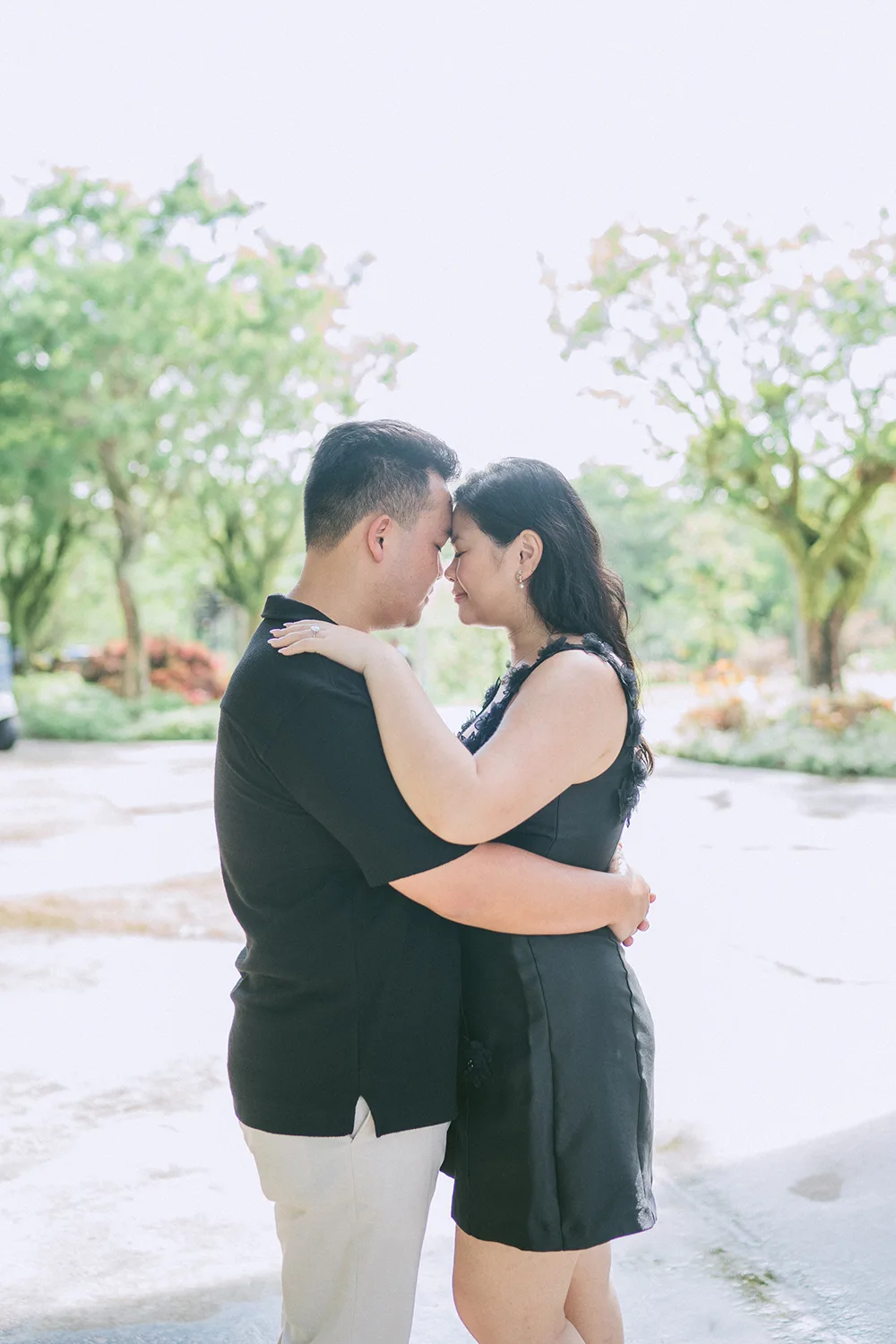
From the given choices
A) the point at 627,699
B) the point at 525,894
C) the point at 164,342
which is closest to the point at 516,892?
the point at 525,894

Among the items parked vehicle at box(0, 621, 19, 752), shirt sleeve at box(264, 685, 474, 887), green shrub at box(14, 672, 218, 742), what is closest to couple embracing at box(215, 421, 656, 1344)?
shirt sleeve at box(264, 685, 474, 887)

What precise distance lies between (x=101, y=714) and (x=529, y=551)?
21994 millimetres

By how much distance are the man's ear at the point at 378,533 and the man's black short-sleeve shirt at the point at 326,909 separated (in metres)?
0.22

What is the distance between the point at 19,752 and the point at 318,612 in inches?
738

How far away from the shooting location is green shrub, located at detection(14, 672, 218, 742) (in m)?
22.4

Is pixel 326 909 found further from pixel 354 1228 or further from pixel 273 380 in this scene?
pixel 273 380

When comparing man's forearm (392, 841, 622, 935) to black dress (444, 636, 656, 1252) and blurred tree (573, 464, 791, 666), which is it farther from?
blurred tree (573, 464, 791, 666)

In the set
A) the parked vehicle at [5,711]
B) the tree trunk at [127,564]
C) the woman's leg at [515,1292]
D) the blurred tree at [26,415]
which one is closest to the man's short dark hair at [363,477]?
the woman's leg at [515,1292]

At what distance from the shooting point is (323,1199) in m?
1.94

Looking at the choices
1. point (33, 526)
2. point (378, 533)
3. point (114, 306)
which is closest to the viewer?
point (378, 533)

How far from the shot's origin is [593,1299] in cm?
227

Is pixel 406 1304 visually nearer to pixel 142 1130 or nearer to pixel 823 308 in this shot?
pixel 142 1130

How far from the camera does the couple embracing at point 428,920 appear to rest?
72.9 inches

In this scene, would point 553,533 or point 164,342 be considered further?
point 164,342
